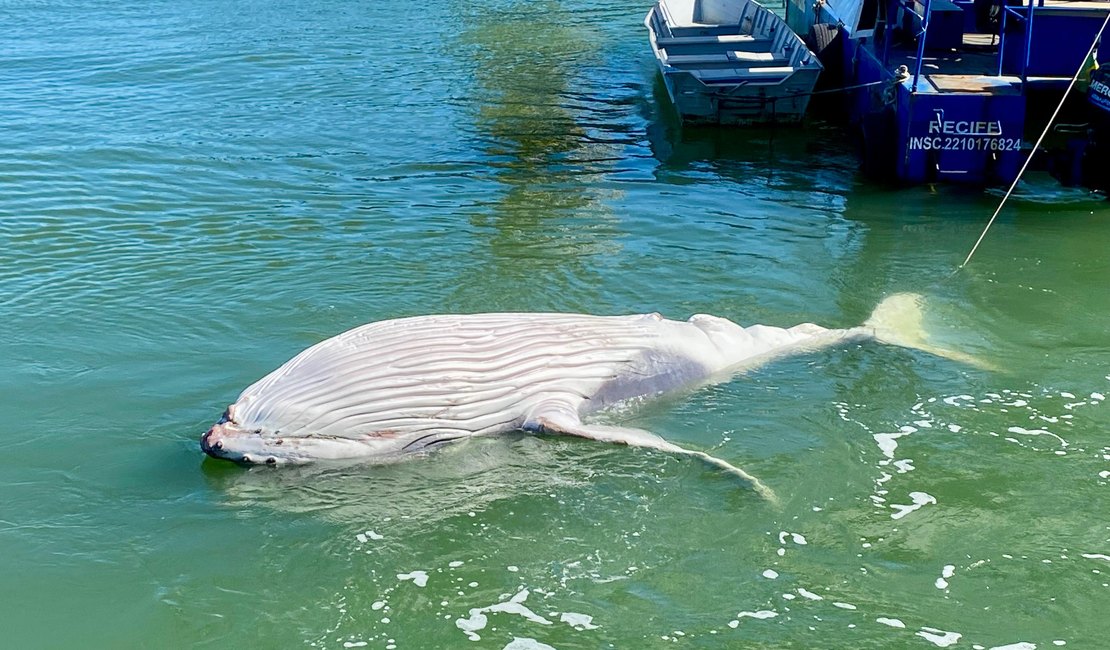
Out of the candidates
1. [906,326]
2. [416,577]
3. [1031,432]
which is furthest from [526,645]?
[906,326]

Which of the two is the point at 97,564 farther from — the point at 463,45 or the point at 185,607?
the point at 463,45

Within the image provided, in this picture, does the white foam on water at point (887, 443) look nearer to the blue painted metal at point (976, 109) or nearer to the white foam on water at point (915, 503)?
the white foam on water at point (915, 503)

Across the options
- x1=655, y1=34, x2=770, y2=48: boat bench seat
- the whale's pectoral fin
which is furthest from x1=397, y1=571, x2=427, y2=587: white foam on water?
x1=655, y1=34, x2=770, y2=48: boat bench seat

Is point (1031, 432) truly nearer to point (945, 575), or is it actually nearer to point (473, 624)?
point (945, 575)

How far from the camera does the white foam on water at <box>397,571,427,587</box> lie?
750 centimetres

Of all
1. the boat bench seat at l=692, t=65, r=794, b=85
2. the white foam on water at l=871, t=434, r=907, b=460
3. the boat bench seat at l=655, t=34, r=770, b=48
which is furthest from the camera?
the boat bench seat at l=655, t=34, r=770, b=48

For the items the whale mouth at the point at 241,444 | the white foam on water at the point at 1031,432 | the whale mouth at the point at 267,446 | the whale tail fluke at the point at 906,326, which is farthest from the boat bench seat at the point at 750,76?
the whale mouth at the point at 241,444

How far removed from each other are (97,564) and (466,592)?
260 cm

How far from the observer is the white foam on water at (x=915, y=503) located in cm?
821

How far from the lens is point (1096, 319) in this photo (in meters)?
11.6

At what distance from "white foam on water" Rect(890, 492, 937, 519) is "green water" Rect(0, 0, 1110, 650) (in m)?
0.03

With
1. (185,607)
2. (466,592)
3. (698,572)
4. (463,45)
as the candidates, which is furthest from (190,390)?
(463,45)

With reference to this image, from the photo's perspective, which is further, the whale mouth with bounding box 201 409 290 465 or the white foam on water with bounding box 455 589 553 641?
the whale mouth with bounding box 201 409 290 465

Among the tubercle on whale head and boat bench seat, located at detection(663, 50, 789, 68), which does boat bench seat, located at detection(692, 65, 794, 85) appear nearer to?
boat bench seat, located at detection(663, 50, 789, 68)
